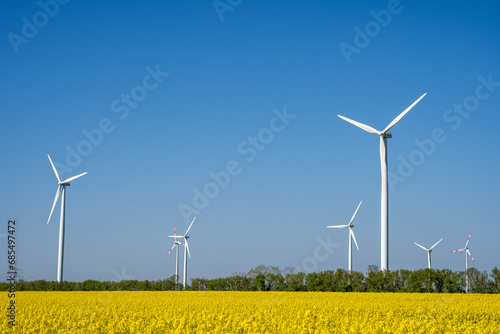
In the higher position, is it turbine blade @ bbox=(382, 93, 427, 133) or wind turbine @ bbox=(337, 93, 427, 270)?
turbine blade @ bbox=(382, 93, 427, 133)

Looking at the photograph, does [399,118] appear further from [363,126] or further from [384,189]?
[384,189]

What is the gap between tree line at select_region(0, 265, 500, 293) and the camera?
5903 centimetres

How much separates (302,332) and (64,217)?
59485 millimetres

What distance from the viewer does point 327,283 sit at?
64562 mm

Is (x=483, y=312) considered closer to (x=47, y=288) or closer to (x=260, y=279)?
(x=260, y=279)

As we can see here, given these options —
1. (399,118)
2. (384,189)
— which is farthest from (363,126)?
(384,189)

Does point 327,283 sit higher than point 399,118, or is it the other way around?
Result: point 399,118

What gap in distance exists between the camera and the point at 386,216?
186 ft

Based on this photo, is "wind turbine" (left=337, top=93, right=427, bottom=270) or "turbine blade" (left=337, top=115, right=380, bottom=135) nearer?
"wind turbine" (left=337, top=93, right=427, bottom=270)

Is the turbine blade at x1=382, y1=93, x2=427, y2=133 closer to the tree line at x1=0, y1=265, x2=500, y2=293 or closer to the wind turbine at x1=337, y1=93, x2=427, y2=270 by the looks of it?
the wind turbine at x1=337, y1=93, x2=427, y2=270

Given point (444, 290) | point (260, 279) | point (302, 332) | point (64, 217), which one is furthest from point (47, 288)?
point (302, 332)

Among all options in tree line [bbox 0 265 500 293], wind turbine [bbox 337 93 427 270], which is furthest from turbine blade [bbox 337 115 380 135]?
tree line [bbox 0 265 500 293]

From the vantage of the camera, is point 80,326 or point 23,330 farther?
point 80,326

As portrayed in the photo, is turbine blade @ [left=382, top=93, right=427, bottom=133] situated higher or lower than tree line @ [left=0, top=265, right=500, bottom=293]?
higher
